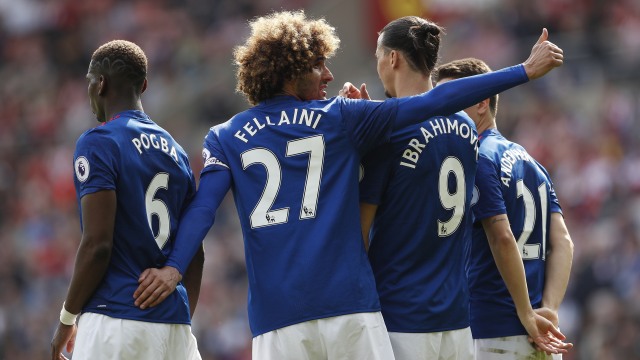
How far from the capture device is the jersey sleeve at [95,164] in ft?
16.5

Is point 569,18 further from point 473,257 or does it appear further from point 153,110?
point 473,257

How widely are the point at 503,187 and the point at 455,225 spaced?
0.58m

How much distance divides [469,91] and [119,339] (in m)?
1.92

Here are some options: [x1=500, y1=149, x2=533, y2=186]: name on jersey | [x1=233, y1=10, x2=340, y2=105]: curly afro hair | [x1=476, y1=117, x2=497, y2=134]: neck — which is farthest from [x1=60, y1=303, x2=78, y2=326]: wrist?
[x1=476, y1=117, x2=497, y2=134]: neck

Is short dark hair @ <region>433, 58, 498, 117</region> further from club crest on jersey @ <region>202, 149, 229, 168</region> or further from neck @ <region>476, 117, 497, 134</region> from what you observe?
club crest on jersey @ <region>202, 149, 229, 168</region>

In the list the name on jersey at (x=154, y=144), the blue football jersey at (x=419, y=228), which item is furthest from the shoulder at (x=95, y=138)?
the blue football jersey at (x=419, y=228)

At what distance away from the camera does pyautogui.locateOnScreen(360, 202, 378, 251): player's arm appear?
5.14 meters

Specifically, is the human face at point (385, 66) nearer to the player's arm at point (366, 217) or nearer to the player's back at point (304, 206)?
the player's back at point (304, 206)

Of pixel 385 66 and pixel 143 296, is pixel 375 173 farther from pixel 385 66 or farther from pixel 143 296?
pixel 143 296

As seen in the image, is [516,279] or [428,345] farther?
[516,279]

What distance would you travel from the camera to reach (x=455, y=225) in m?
5.30

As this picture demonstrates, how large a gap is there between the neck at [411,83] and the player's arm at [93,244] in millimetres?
1485

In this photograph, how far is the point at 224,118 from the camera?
19.7 m

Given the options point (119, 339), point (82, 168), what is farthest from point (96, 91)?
point (119, 339)
